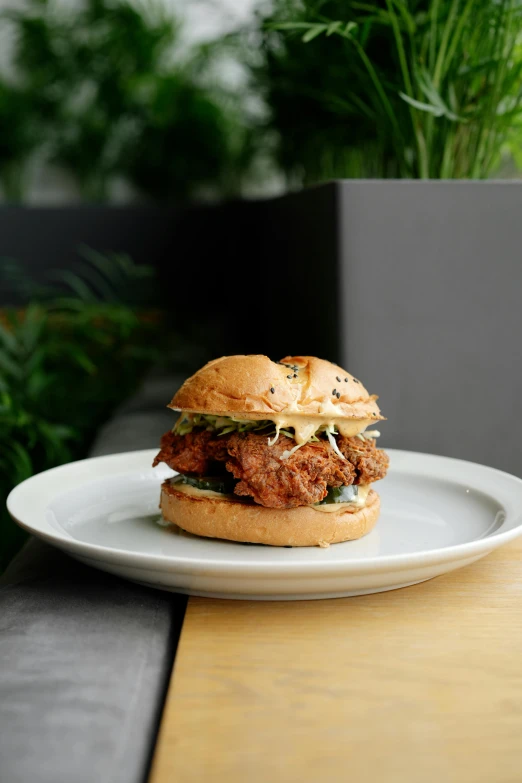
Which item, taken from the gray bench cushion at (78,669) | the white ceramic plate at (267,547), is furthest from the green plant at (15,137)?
the gray bench cushion at (78,669)

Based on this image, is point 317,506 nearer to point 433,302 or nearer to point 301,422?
point 301,422

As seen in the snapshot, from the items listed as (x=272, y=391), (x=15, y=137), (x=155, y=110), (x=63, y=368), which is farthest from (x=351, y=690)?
(x=15, y=137)

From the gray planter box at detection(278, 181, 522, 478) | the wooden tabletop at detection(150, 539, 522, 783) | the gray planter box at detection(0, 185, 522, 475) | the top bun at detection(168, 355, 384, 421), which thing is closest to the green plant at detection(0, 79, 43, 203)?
the gray planter box at detection(0, 185, 522, 475)

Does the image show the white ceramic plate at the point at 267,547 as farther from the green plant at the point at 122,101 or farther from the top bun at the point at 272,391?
the green plant at the point at 122,101

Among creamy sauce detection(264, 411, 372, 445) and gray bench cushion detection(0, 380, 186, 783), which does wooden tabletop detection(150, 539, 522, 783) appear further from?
creamy sauce detection(264, 411, 372, 445)

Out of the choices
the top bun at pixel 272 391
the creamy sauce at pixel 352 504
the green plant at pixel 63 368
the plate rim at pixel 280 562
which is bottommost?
the green plant at pixel 63 368

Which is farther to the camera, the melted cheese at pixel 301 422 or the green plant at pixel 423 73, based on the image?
the green plant at pixel 423 73

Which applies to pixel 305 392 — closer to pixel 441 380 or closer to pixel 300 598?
pixel 300 598
